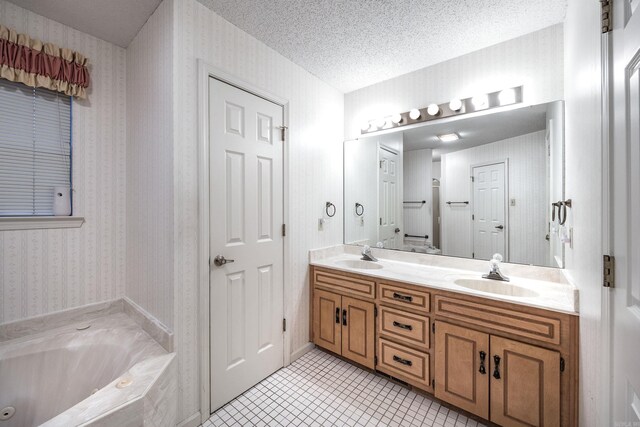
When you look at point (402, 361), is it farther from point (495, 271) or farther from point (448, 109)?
point (448, 109)

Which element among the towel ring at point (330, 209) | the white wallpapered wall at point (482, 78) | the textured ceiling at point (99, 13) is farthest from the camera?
the towel ring at point (330, 209)

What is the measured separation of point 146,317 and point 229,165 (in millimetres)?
1144

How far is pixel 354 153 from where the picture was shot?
284 cm

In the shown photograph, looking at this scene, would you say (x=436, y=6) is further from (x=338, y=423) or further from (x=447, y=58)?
(x=338, y=423)

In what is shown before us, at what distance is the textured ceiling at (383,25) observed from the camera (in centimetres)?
163

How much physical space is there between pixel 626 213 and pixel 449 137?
5.37 feet

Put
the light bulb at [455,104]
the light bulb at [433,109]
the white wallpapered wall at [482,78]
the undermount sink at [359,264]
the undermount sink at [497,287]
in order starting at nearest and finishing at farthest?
the undermount sink at [497,287], the white wallpapered wall at [482,78], the light bulb at [455,104], the light bulb at [433,109], the undermount sink at [359,264]

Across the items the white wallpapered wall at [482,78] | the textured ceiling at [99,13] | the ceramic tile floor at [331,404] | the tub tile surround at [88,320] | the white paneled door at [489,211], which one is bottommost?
the ceramic tile floor at [331,404]

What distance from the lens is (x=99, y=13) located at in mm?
1646

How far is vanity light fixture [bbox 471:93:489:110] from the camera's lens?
2.05 metres

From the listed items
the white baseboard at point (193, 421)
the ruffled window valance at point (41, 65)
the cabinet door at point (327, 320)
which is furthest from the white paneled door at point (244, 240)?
the ruffled window valance at point (41, 65)

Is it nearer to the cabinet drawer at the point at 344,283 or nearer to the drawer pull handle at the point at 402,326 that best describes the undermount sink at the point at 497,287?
the drawer pull handle at the point at 402,326

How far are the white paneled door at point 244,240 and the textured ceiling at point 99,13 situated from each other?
2.08 feet

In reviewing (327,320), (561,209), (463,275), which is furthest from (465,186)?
(327,320)
